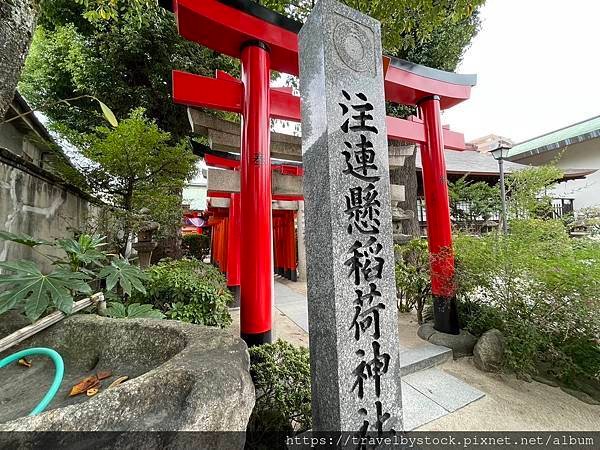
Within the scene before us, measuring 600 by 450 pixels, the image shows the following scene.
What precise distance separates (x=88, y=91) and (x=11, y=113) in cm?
174

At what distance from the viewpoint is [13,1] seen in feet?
5.40

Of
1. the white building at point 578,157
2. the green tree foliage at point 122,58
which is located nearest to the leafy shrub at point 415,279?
the green tree foliage at point 122,58

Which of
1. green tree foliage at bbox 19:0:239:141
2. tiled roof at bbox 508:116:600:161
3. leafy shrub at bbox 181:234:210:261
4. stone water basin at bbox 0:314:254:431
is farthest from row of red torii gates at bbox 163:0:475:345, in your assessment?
leafy shrub at bbox 181:234:210:261

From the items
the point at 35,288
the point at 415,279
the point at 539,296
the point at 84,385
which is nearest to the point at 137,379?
the point at 84,385

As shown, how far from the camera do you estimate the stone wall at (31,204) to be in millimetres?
2654

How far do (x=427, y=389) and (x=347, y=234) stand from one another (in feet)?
8.34

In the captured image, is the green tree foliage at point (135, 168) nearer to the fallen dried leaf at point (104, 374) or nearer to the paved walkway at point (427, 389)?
the fallen dried leaf at point (104, 374)

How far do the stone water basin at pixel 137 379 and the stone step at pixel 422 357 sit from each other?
2832mm

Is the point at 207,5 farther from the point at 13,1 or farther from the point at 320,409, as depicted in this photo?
the point at 320,409

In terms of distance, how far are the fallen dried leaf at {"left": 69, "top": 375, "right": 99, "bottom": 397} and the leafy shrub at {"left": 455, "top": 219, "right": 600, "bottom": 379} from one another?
425 cm

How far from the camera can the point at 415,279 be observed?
5.14m

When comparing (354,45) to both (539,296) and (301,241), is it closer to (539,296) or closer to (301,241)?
(539,296)

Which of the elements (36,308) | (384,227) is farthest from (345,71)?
(36,308)

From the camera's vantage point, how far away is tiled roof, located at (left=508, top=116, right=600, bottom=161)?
12.2 meters
